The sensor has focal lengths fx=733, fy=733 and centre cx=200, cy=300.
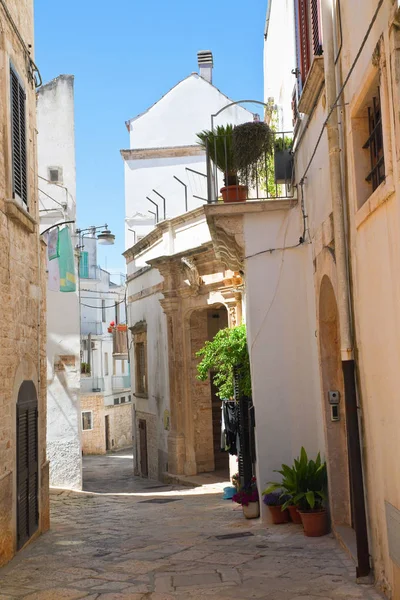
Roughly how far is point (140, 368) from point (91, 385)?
1389 cm

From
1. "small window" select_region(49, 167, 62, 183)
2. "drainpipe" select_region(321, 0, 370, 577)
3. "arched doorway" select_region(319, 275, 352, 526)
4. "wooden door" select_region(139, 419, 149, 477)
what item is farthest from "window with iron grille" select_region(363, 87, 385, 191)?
"wooden door" select_region(139, 419, 149, 477)

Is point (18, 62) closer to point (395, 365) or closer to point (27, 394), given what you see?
point (27, 394)

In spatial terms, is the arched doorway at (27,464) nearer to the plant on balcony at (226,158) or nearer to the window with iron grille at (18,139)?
the window with iron grille at (18,139)

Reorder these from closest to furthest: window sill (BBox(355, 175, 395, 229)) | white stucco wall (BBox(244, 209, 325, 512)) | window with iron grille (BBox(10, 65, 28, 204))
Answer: window sill (BBox(355, 175, 395, 229)) → window with iron grille (BBox(10, 65, 28, 204)) → white stucco wall (BBox(244, 209, 325, 512))

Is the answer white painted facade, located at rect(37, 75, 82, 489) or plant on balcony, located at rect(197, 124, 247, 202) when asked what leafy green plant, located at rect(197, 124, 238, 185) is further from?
white painted facade, located at rect(37, 75, 82, 489)

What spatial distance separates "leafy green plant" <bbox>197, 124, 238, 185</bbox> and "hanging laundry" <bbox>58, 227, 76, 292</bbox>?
551 cm

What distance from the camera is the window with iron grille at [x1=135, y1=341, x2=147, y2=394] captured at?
2230cm

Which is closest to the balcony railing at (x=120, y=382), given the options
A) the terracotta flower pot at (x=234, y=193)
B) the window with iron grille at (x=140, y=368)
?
the window with iron grille at (x=140, y=368)

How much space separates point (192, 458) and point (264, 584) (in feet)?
38.6

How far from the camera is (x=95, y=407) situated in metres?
35.3

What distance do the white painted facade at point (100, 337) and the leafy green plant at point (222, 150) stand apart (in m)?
24.3

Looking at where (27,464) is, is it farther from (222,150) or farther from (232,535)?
(222,150)

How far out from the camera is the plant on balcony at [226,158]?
10633 mm

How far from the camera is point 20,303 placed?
9.52 m
